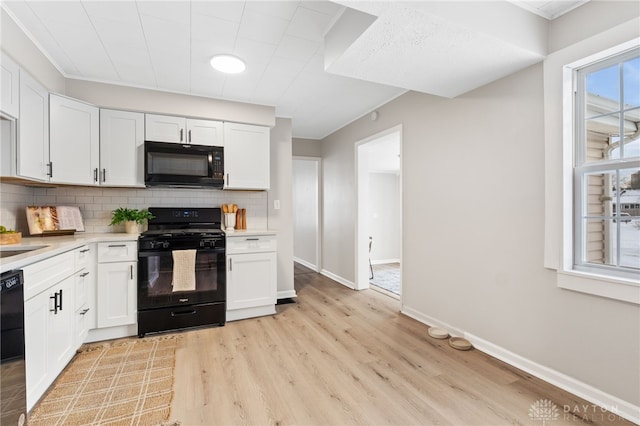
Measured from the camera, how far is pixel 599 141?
75.5 inches

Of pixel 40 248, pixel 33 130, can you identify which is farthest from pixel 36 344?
pixel 33 130

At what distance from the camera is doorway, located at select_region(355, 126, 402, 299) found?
4.31m

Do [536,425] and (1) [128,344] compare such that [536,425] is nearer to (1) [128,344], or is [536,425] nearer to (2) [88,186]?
(1) [128,344]

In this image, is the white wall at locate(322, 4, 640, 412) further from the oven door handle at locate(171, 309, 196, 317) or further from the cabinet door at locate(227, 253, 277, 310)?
the oven door handle at locate(171, 309, 196, 317)

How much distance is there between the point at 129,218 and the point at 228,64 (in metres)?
1.82

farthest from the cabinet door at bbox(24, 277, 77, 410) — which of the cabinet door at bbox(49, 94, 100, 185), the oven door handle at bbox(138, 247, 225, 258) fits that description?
the cabinet door at bbox(49, 94, 100, 185)

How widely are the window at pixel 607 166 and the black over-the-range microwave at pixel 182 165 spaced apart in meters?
3.13

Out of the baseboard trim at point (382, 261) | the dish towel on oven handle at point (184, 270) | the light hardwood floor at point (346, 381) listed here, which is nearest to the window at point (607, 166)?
the light hardwood floor at point (346, 381)

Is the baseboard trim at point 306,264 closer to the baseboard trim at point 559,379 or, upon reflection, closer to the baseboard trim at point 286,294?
the baseboard trim at point 286,294

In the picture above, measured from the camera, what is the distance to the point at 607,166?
1.86 metres

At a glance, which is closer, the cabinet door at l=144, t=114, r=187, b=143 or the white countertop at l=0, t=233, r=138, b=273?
the white countertop at l=0, t=233, r=138, b=273

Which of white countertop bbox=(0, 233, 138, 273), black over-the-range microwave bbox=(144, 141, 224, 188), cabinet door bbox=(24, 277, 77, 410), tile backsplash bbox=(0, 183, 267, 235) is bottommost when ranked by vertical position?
cabinet door bbox=(24, 277, 77, 410)

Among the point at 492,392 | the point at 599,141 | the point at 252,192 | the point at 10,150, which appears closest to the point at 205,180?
the point at 252,192

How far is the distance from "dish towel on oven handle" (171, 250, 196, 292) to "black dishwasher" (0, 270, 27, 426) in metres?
1.36
